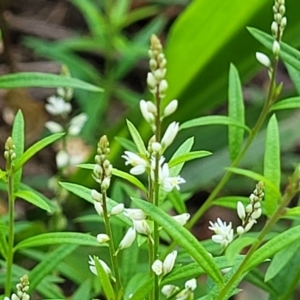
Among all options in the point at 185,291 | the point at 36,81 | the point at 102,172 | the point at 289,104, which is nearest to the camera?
the point at 102,172

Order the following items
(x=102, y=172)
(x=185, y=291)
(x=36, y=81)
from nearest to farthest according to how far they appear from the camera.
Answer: (x=102, y=172)
(x=185, y=291)
(x=36, y=81)

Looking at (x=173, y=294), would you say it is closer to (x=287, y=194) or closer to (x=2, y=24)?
(x=287, y=194)

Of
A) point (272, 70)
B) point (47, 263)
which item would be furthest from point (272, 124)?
point (47, 263)

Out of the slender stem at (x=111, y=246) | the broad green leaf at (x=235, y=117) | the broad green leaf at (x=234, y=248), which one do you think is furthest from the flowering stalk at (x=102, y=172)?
the broad green leaf at (x=235, y=117)

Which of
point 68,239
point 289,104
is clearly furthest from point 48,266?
point 289,104

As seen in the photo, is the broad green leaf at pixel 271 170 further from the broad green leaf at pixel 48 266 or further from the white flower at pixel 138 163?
the broad green leaf at pixel 48 266

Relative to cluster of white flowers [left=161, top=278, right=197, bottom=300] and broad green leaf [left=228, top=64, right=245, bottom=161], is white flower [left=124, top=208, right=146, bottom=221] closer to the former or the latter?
cluster of white flowers [left=161, top=278, right=197, bottom=300]

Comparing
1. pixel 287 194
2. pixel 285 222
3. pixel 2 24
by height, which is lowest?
pixel 285 222

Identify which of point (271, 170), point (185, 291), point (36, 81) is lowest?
point (185, 291)

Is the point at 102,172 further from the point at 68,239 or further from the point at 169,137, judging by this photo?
the point at 68,239
